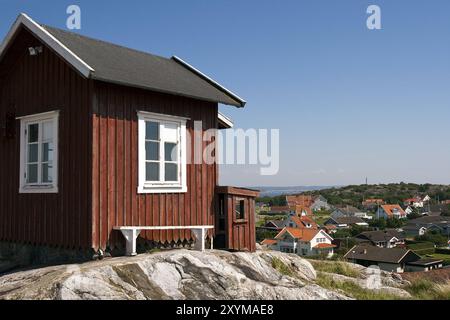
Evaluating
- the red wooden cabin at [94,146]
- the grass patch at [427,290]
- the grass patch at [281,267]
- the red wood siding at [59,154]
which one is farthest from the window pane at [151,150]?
the grass patch at [427,290]

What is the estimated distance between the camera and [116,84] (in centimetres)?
1029

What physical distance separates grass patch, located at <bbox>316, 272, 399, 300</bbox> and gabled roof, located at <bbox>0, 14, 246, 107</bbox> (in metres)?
5.41

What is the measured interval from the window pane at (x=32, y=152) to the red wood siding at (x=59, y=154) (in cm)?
45

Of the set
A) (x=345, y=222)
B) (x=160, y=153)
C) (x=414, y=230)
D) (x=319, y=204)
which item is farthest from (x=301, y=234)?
→ (x=319, y=204)

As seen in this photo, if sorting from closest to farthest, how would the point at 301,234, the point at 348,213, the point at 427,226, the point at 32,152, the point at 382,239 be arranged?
1. the point at 32,152
2. the point at 301,234
3. the point at 382,239
4. the point at 427,226
5. the point at 348,213

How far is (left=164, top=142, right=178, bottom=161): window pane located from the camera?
11.2 m

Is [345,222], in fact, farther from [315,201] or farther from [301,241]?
[315,201]

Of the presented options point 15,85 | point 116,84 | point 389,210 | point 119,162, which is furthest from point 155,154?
point 389,210

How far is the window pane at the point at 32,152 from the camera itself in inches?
442

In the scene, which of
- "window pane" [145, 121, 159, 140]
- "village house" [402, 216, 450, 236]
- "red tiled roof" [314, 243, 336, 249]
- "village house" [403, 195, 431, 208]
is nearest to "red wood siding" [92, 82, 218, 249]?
"window pane" [145, 121, 159, 140]

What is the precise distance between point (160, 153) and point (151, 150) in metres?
0.23

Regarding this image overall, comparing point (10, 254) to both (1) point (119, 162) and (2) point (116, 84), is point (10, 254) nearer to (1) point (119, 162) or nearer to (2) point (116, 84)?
(1) point (119, 162)

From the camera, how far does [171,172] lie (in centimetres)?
1136

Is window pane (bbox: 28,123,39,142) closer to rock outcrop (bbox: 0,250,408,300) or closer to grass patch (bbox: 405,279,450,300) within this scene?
rock outcrop (bbox: 0,250,408,300)
